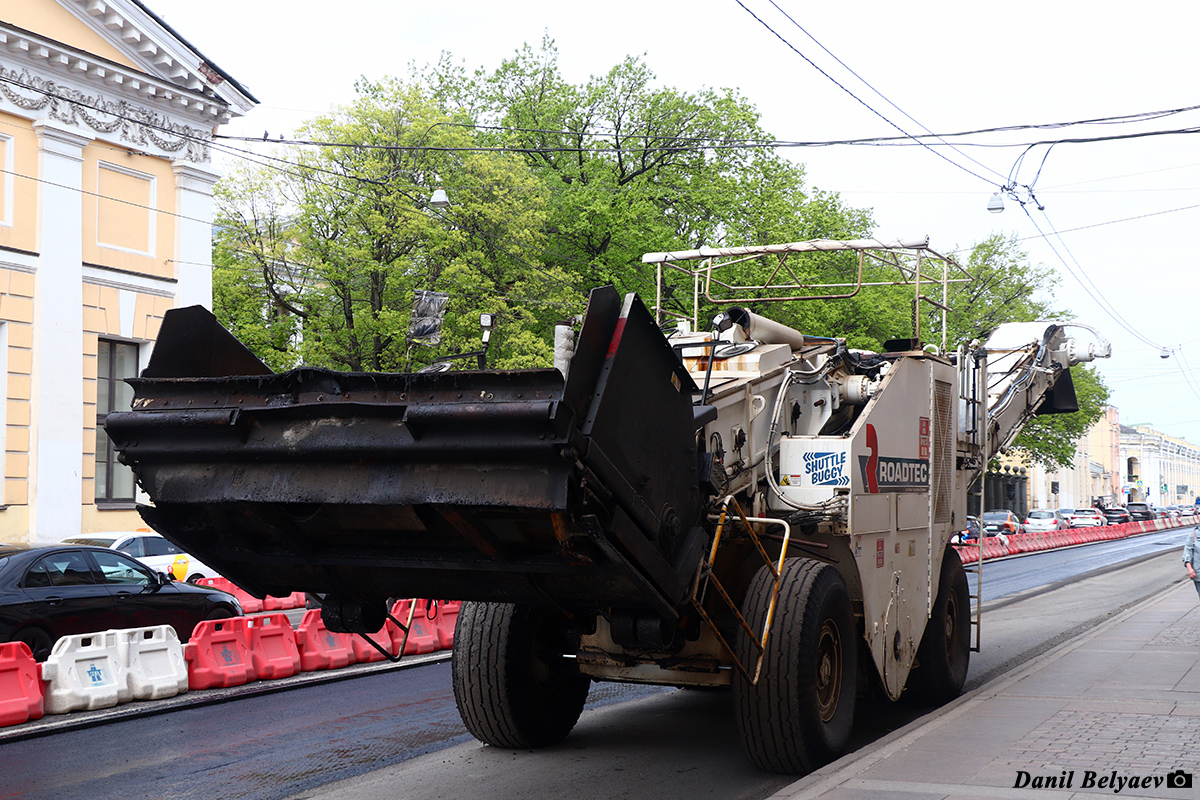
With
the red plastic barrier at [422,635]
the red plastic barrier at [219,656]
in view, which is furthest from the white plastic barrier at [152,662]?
the red plastic barrier at [422,635]

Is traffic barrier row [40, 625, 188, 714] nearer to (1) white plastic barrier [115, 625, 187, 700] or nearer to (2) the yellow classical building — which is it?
(1) white plastic barrier [115, 625, 187, 700]

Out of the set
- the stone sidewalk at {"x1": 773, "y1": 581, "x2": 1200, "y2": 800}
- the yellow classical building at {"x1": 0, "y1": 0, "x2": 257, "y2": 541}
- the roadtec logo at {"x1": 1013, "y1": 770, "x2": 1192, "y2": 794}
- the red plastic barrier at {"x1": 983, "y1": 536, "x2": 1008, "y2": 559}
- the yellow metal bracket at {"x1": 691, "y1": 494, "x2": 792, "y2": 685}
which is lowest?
the red plastic barrier at {"x1": 983, "y1": 536, "x2": 1008, "y2": 559}

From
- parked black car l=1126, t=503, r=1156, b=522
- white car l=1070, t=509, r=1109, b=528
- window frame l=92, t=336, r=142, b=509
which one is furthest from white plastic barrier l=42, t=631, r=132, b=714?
parked black car l=1126, t=503, r=1156, b=522

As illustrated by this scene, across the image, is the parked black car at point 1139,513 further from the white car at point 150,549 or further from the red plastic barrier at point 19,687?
the red plastic barrier at point 19,687

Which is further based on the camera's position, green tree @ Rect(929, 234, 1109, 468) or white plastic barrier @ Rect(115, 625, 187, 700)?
green tree @ Rect(929, 234, 1109, 468)

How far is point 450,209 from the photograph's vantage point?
2898 cm

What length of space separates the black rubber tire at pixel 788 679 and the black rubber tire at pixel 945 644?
2.46 meters

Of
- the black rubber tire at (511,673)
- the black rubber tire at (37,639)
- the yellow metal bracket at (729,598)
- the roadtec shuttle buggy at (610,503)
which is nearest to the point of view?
the roadtec shuttle buggy at (610,503)

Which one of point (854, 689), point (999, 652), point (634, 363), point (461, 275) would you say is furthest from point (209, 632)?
point (461, 275)

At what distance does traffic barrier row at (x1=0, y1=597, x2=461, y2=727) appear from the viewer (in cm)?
916

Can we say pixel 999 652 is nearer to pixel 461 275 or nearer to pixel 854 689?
pixel 854 689

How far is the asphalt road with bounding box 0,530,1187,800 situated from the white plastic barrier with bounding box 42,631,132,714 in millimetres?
687

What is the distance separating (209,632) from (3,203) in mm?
14127

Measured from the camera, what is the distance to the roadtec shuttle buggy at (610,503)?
16.5 feet
